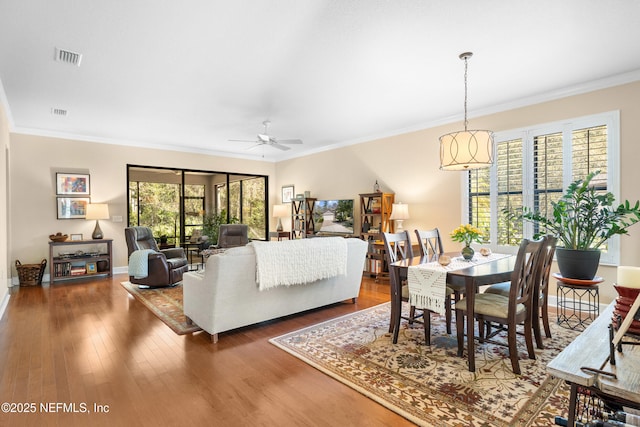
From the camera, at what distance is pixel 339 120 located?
559cm

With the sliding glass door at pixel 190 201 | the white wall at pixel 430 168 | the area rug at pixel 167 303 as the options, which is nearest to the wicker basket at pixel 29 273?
the area rug at pixel 167 303

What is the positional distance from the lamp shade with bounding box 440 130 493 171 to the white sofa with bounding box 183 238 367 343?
197 centimetres

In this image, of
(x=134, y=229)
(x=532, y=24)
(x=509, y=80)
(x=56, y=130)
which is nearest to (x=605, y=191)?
(x=509, y=80)

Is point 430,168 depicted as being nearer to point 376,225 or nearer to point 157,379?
point 376,225

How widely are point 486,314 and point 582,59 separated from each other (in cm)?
284

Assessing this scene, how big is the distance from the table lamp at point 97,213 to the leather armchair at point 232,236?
2135 mm

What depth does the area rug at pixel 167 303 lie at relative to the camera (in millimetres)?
3578

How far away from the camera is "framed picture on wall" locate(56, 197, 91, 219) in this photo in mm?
6242

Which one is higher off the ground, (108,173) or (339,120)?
(339,120)

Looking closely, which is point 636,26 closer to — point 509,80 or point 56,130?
point 509,80

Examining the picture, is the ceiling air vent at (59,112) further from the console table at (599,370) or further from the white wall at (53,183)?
the console table at (599,370)

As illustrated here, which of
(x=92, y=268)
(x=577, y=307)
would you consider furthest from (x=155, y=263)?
(x=577, y=307)

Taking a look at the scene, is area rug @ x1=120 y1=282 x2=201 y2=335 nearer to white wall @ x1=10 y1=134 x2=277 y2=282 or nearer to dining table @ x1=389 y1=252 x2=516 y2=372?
white wall @ x1=10 y1=134 x2=277 y2=282

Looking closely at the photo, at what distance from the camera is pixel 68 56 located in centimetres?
323
